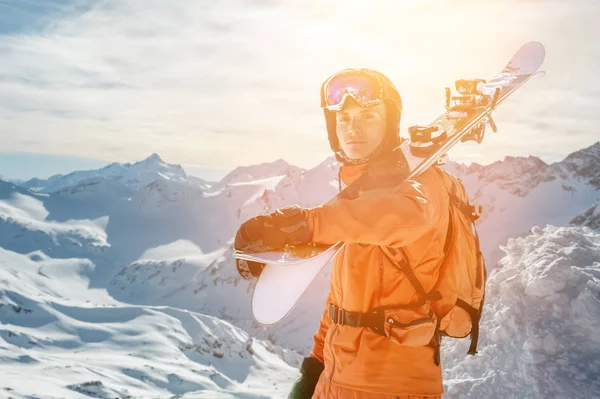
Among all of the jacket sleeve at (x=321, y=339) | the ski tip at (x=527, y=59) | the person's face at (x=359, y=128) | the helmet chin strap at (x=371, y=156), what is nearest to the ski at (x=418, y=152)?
the ski tip at (x=527, y=59)

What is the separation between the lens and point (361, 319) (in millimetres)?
3848

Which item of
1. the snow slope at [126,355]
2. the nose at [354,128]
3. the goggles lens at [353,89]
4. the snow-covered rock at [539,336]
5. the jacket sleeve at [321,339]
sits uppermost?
the goggles lens at [353,89]

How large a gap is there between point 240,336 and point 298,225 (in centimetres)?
16512

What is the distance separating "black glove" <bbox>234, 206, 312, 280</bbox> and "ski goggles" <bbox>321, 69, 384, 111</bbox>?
137cm

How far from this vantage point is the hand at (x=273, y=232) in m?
3.06

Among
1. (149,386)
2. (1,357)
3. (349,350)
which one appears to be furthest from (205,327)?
(349,350)

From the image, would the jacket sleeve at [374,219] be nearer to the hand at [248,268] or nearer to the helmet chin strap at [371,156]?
the hand at [248,268]

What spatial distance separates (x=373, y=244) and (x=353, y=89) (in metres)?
1.42

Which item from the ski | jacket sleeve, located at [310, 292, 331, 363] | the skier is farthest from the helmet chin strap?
jacket sleeve, located at [310, 292, 331, 363]

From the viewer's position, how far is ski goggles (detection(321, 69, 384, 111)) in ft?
13.5

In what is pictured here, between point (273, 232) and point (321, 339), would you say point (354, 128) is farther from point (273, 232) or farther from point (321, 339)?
point (321, 339)

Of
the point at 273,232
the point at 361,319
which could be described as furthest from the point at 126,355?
the point at 273,232

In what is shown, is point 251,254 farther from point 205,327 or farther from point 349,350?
point 205,327

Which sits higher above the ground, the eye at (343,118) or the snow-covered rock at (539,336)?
the eye at (343,118)
